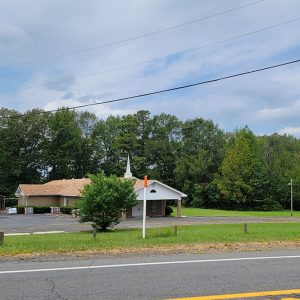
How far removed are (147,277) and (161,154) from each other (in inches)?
3519

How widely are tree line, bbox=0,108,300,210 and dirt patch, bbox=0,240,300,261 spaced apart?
225 feet

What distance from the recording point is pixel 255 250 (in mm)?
12484

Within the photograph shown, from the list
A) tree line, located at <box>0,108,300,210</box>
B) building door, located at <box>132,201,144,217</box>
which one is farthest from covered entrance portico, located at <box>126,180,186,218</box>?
tree line, located at <box>0,108,300,210</box>

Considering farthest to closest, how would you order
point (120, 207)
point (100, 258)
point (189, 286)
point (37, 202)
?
point (37, 202) → point (120, 207) → point (100, 258) → point (189, 286)

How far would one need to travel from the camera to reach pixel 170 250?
12148 millimetres

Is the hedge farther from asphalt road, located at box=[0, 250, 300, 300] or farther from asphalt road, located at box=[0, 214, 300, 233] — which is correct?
asphalt road, located at box=[0, 250, 300, 300]

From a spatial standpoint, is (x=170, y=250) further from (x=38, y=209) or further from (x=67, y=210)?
(x=38, y=209)

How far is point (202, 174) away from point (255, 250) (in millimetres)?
82732

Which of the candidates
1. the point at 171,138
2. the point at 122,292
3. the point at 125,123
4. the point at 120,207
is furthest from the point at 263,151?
the point at 122,292

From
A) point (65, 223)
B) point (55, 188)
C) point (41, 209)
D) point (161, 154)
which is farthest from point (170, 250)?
point (161, 154)

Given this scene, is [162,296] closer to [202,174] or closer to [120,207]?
[120,207]

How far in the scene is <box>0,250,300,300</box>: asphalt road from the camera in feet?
23.8

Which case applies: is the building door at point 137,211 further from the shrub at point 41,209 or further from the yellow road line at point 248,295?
the yellow road line at point 248,295

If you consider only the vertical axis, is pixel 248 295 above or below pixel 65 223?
above
